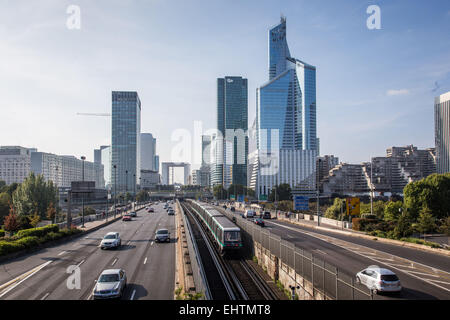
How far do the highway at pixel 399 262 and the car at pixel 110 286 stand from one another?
13.7 meters

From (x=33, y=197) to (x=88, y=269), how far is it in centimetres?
5008

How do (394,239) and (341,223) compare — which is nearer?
(394,239)

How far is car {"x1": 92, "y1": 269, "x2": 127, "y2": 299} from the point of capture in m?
16.6

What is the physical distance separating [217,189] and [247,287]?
564 feet

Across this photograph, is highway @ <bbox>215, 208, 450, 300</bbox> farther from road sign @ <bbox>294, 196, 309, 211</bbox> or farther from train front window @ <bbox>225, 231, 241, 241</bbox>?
road sign @ <bbox>294, 196, 309, 211</bbox>

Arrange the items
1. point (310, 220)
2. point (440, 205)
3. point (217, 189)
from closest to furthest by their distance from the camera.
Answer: point (440, 205), point (310, 220), point (217, 189)

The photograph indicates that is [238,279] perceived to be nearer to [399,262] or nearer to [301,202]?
[399,262]

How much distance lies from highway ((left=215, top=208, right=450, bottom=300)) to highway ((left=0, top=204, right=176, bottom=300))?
42.6 feet

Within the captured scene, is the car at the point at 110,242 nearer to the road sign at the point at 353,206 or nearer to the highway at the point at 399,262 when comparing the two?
the highway at the point at 399,262

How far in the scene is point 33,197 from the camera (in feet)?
213

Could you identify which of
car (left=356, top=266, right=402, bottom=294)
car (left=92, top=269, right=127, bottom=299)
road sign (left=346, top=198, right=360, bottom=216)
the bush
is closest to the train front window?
car (left=92, top=269, right=127, bottom=299)

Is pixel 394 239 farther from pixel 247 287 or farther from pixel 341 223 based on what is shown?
→ pixel 247 287
